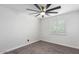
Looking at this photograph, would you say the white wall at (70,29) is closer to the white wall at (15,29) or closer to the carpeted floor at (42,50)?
the carpeted floor at (42,50)

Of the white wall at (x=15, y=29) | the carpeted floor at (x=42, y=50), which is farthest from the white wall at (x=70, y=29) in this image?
the white wall at (x=15, y=29)

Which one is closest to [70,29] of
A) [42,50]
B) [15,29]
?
[42,50]

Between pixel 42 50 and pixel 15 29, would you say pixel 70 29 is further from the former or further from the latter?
Answer: pixel 15 29

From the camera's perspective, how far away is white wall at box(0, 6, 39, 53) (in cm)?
128

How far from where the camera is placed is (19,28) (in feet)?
4.70

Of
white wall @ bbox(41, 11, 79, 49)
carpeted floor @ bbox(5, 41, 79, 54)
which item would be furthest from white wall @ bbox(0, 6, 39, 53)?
white wall @ bbox(41, 11, 79, 49)

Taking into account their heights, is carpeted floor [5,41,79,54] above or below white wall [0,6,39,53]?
below

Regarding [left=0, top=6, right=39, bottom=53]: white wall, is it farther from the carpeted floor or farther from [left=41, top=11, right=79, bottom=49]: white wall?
[left=41, top=11, right=79, bottom=49]: white wall

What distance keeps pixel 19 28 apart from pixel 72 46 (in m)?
1.76

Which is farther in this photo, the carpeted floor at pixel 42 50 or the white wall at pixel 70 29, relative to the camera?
the white wall at pixel 70 29

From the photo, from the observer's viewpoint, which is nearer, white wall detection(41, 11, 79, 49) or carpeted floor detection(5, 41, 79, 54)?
carpeted floor detection(5, 41, 79, 54)

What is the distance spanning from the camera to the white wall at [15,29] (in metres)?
1.28
